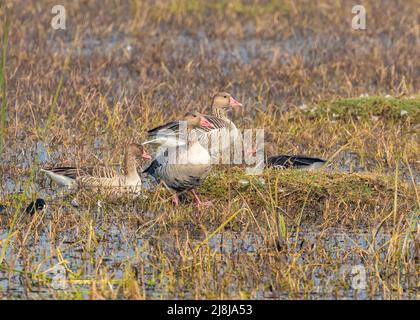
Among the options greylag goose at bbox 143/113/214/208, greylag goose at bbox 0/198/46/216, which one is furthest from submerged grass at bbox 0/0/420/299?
greylag goose at bbox 143/113/214/208

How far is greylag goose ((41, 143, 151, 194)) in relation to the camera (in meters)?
8.20

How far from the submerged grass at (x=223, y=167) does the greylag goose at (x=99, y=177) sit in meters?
0.13

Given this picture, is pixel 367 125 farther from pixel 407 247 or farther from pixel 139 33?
pixel 139 33

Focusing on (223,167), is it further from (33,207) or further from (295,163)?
(33,207)

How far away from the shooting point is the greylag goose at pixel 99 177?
8.20 meters

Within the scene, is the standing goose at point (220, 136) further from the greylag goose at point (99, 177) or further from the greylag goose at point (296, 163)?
the greylag goose at point (99, 177)

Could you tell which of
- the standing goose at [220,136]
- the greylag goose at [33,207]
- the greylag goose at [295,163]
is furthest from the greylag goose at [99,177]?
the standing goose at [220,136]

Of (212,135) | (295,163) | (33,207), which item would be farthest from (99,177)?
(212,135)

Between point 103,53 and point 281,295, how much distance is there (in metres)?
9.38

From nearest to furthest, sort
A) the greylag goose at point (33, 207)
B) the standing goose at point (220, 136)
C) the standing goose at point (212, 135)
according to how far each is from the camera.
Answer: the greylag goose at point (33, 207) → the standing goose at point (212, 135) → the standing goose at point (220, 136)

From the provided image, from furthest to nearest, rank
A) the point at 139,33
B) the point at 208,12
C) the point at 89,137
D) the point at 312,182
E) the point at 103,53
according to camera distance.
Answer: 1. the point at 208,12
2. the point at 139,33
3. the point at 103,53
4. the point at 89,137
5. the point at 312,182

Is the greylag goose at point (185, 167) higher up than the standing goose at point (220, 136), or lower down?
lower down

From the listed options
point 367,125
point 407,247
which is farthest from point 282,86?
point 407,247

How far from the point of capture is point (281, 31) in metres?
16.6
